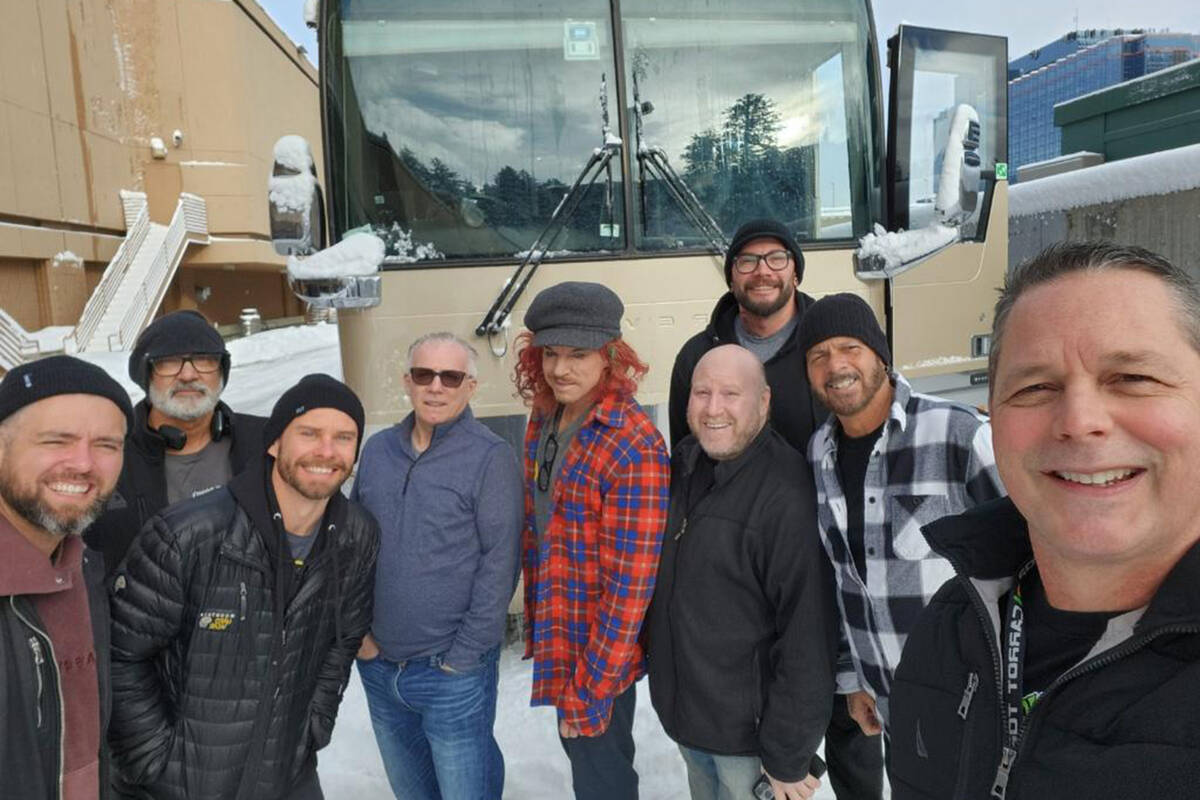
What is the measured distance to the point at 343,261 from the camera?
10.5 ft

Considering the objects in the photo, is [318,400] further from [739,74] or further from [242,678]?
[739,74]

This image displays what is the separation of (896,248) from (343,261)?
8.04 feet

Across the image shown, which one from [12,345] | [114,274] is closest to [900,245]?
[12,345]

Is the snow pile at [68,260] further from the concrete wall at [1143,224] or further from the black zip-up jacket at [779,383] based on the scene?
the black zip-up jacket at [779,383]

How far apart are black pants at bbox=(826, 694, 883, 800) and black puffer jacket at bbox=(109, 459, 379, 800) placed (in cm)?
160

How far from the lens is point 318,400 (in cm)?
195

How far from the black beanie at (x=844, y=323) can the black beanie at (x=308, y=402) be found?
3.95ft

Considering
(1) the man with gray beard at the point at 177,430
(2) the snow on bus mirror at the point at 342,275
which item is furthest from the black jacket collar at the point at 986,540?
(2) the snow on bus mirror at the point at 342,275

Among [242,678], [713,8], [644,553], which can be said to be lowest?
[242,678]

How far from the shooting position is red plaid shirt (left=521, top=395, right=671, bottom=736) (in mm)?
1941

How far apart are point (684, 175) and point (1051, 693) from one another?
9.64ft

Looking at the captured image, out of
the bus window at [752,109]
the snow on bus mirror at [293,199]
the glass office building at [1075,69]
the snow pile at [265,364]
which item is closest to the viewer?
the snow on bus mirror at [293,199]

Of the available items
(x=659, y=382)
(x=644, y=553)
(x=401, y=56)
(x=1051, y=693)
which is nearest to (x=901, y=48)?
(x=659, y=382)

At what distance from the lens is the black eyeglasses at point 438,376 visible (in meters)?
2.22
